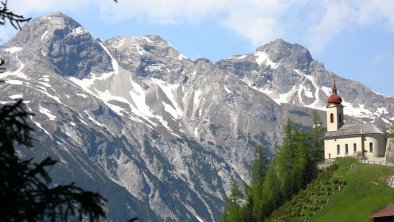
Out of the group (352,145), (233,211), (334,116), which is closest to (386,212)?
(233,211)

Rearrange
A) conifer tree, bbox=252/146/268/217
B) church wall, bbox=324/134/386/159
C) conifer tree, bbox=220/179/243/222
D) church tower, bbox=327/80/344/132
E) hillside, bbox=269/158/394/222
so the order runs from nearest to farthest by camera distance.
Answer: hillside, bbox=269/158/394/222
conifer tree, bbox=252/146/268/217
conifer tree, bbox=220/179/243/222
church wall, bbox=324/134/386/159
church tower, bbox=327/80/344/132

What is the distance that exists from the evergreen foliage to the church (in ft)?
14.4

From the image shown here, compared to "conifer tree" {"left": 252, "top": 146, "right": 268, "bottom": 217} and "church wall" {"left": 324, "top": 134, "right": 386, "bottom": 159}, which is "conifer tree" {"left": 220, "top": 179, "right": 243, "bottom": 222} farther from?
"church wall" {"left": 324, "top": 134, "right": 386, "bottom": 159}

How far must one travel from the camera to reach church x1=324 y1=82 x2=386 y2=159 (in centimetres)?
12950

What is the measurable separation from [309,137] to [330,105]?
1493cm

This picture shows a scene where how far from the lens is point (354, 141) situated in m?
132

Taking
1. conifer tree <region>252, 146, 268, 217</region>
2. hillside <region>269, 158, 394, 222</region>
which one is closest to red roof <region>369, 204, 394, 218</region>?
hillside <region>269, 158, 394, 222</region>

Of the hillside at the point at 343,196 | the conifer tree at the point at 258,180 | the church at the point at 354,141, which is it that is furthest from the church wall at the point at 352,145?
the hillside at the point at 343,196

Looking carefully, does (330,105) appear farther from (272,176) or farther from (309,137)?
(272,176)

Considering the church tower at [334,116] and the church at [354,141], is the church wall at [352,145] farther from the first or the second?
the church tower at [334,116]

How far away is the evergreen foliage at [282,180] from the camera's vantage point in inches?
4680

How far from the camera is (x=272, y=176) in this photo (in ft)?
396

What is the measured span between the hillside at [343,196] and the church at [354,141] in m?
13.7

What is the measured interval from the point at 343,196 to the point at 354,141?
26457 mm
